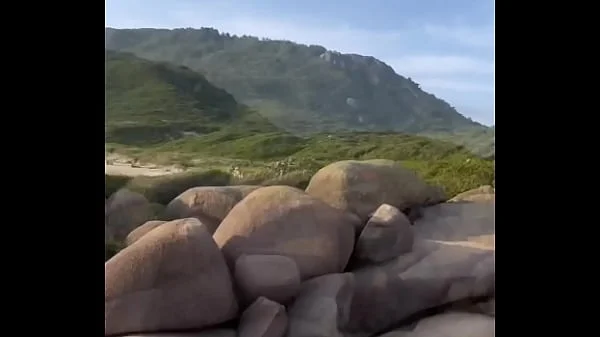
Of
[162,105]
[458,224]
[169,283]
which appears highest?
[162,105]

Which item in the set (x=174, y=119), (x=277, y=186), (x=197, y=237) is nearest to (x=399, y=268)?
(x=277, y=186)

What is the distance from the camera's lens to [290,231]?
1318 millimetres

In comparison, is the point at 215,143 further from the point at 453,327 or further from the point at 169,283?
the point at 453,327

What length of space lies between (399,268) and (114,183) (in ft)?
2.09

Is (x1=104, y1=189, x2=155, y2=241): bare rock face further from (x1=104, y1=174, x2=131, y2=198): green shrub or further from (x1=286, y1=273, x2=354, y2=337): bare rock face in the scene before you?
(x1=286, y1=273, x2=354, y2=337): bare rock face

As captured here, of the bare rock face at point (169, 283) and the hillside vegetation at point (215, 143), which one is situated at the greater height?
the hillside vegetation at point (215, 143)

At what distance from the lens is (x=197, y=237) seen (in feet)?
4.15

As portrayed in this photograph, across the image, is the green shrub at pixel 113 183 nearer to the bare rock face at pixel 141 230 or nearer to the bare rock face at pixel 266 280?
the bare rock face at pixel 141 230

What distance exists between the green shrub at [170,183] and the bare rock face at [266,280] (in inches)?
7.5

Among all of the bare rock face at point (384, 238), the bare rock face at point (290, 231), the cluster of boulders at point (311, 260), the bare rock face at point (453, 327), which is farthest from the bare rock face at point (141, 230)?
the bare rock face at point (453, 327)

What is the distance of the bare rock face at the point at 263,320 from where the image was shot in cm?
123

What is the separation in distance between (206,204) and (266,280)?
0.68ft

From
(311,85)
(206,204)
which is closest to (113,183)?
(206,204)
